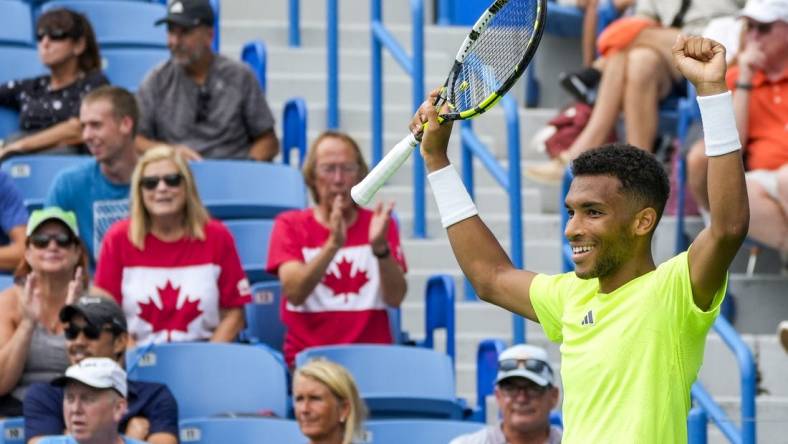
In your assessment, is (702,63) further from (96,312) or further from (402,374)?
(402,374)

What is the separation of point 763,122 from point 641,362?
4.36 metres

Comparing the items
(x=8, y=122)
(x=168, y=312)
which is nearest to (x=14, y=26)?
(x=8, y=122)

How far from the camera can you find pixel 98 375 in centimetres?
647

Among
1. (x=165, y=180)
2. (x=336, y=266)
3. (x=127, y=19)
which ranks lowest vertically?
(x=336, y=266)

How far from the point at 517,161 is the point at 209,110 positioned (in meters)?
1.53

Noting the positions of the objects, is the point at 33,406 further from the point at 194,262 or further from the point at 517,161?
the point at 517,161

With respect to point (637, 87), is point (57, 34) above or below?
above

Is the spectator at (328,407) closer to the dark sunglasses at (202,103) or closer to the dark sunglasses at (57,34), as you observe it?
the dark sunglasses at (202,103)

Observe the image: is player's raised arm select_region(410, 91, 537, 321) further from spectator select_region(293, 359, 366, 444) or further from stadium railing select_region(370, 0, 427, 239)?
stadium railing select_region(370, 0, 427, 239)

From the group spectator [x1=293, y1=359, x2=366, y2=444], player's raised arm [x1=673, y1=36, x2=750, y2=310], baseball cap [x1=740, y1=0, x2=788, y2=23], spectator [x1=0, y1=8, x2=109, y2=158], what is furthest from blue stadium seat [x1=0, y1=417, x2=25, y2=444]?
baseball cap [x1=740, y1=0, x2=788, y2=23]

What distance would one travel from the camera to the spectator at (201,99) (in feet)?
29.0

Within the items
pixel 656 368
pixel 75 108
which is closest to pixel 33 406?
pixel 75 108

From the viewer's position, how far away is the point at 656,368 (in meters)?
4.34

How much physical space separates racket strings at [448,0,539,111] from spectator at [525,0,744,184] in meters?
4.12
